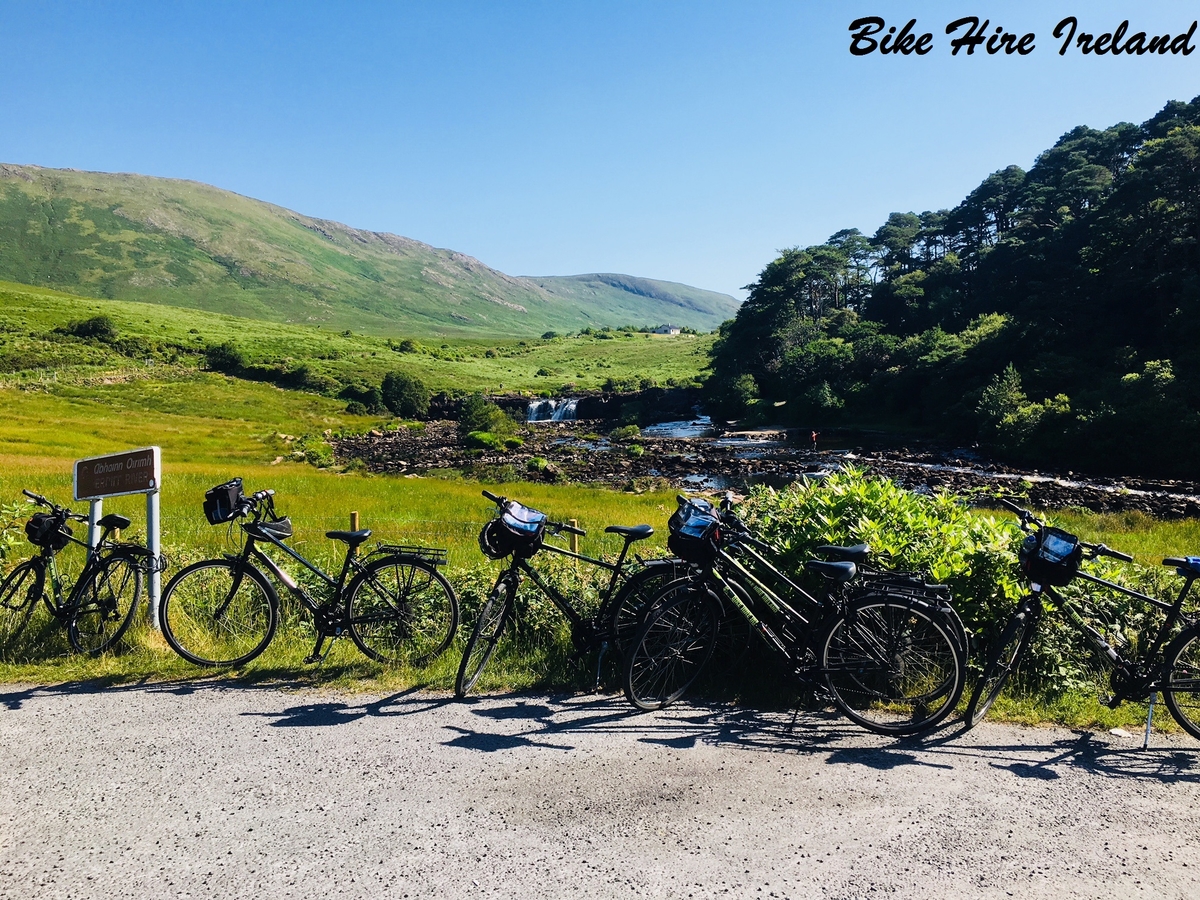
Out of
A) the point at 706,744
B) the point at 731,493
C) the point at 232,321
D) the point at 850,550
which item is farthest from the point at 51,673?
the point at 232,321

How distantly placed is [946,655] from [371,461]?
49202 millimetres

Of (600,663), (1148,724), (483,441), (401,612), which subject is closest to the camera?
Result: (1148,724)

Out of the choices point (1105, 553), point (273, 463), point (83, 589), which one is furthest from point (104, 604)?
point (273, 463)

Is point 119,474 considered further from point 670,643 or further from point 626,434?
point 626,434

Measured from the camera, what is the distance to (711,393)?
9712 centimetres

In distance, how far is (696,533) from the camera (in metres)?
5.82

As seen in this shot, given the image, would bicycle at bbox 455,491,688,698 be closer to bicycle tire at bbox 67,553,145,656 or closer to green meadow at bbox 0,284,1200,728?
green meadow at bbox 0,284,1200,728

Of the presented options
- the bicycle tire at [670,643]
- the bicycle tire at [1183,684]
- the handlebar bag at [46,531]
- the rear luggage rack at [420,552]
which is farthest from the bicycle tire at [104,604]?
the bicycle tire at [1183,684]

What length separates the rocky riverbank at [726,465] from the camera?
33.2 metres

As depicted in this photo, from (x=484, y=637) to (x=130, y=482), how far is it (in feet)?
12.9

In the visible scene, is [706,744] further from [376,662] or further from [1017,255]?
[1017,255]

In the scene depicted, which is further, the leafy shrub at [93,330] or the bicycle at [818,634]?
the leafy shrub at [93,330]

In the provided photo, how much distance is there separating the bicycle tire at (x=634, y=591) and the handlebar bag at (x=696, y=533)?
34cm

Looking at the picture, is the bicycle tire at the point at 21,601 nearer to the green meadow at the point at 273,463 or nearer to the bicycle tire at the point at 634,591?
the green meadow at the point at 273,463
